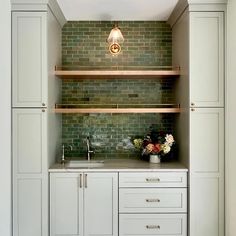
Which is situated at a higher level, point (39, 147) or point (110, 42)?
point (110, 42)

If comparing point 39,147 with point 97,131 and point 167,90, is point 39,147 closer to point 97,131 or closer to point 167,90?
point 97,131

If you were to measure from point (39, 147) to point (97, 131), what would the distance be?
940 millimetres

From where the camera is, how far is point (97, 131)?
400 cm

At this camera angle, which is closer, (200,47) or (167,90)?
(200,47)

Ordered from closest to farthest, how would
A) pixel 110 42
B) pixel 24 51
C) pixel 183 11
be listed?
pixel 24 51
pixel 183 11
pixel 110 42

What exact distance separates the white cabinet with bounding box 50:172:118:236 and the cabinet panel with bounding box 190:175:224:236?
2.29ft

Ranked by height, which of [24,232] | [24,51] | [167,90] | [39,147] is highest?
[24,51]

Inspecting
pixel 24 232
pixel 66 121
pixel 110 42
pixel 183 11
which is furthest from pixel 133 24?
pixel 24 232

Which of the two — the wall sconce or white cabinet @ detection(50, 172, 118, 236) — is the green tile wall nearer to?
the wall sconce

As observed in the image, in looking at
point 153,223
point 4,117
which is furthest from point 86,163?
point 4,117

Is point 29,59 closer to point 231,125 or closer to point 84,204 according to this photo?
point 84,204

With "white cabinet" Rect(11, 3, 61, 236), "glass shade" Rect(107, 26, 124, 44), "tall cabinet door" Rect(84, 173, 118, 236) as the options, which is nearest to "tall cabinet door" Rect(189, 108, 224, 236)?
"tall cabinet door" Rect(84, 173, 118, 236)

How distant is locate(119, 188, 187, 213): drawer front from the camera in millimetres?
3252

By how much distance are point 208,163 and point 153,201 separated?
23.6 inches
